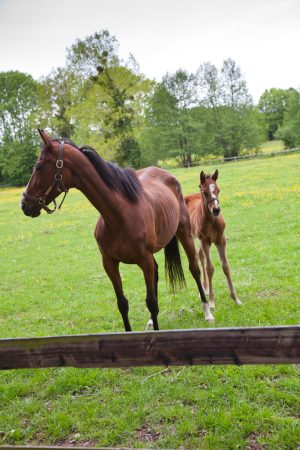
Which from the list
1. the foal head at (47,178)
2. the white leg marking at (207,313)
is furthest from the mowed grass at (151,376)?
the foal head at (47,178)

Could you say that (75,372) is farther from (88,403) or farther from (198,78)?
(198,78)

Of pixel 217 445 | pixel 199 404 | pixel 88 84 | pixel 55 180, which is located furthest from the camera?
pixel 88 84

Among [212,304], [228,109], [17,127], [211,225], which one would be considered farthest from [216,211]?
[17,127]

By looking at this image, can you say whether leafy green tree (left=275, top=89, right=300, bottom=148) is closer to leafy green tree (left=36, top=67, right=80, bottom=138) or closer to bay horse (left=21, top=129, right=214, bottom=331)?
leafy green tree (left=36, top=67, right=80, bottom=138)

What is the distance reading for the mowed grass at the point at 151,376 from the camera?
3.27 m

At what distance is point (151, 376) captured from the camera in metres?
4.23

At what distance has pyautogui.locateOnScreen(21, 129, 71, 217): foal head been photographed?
396 cm

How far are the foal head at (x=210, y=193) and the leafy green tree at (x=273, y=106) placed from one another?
71.1 metres

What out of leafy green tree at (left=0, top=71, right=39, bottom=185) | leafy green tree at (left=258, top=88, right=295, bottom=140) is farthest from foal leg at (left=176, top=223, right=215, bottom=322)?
leafy green tree at (left=258, top=88, right=295, bottom=140)

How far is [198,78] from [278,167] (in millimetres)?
27438

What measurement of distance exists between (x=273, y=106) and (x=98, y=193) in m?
81.0

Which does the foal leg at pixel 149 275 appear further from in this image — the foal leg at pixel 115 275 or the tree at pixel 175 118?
the tree at pixel 175 118

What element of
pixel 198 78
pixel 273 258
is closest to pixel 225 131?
pixel 198 78

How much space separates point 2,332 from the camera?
6418mm
